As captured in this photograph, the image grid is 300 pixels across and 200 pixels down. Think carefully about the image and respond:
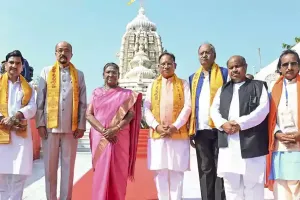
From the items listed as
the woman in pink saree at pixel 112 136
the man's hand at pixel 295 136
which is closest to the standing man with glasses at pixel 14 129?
the woman in pink saree at pixel 112 136

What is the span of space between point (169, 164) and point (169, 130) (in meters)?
0.36

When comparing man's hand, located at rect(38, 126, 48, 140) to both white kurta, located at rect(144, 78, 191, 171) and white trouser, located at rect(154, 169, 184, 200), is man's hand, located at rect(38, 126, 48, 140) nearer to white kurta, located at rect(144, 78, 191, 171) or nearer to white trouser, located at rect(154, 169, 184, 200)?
white kurta, located at rect(144, 78, 191, 171)

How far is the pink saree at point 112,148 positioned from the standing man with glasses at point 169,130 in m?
0.23

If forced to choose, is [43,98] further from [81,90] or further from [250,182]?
[250,182]

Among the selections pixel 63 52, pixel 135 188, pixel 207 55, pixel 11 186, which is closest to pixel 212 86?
pixel 207 55

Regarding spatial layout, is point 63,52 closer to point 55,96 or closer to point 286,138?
point 55,96

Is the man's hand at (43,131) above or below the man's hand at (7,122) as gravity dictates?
below

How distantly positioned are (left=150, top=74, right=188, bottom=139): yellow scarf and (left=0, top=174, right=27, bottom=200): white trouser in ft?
4.66

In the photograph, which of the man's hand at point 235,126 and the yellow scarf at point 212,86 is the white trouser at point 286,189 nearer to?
the man's hand at point 235,126

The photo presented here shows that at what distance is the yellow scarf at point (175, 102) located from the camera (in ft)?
11.4

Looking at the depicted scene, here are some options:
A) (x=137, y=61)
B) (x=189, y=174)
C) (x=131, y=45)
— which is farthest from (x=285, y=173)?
(x=131, y=45)

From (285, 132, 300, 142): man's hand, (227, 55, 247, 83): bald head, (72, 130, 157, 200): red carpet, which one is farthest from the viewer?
(72, 130, 157, 200): red carpet

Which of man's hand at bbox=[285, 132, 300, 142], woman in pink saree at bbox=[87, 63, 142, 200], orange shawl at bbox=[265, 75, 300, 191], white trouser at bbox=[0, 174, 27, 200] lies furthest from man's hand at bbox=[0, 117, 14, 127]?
man's hand at bbox=[285, 132, 300, 142]

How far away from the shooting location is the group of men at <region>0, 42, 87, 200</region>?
3.19 m
